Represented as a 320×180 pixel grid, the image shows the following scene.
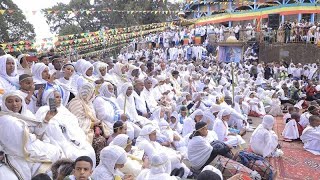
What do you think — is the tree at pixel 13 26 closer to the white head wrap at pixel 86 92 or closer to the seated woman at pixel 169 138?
the seated woman at pixel 169 138

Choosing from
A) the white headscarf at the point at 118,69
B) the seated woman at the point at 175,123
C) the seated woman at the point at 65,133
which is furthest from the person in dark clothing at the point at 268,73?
the seated woman at the point at 65,133

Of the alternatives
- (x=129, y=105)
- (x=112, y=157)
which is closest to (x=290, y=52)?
(x=129, y=105)

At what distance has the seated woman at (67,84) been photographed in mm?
5707

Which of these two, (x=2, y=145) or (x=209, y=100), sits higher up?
(x=2, y=145)

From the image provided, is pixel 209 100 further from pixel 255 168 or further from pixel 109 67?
pixel 255 168

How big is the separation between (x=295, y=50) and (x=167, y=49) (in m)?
7.23

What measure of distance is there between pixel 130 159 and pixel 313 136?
4417mm

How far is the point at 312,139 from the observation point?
7.33 metres

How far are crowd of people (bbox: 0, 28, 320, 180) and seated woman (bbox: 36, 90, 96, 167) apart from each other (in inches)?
0.4

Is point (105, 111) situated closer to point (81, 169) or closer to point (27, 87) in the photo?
point (27, 87)

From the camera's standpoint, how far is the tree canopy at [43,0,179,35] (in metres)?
32.2

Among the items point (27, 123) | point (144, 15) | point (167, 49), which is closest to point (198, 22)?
point (144, 15)

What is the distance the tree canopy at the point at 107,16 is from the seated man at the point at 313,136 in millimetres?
24762

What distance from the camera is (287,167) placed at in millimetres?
6383
